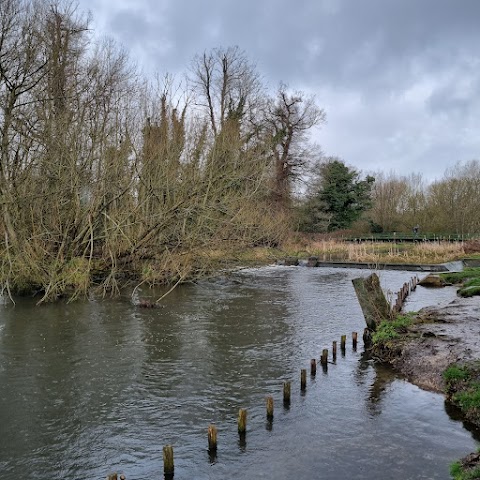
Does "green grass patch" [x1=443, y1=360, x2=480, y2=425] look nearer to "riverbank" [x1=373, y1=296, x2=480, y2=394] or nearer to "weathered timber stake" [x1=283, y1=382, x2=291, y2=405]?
"riverbank" [x1=373, y1=296, x2=480, y2=394]

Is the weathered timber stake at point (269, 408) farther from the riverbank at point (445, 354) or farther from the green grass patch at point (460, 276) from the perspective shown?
the green grass patch at point (460, 276)

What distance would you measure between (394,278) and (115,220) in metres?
15.3

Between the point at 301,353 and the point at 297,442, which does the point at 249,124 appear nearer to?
the point at 301,353

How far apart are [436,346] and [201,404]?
553 cm

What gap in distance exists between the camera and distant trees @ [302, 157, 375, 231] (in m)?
48.2

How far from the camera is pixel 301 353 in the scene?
11422 millimetres

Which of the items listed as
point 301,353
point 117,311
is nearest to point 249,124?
point 117,311

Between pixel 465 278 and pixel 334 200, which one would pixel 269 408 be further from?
pixel 334 200

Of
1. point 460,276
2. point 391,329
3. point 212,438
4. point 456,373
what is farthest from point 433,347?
point 460,276

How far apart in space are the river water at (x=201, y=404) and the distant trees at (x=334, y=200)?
3359 cm

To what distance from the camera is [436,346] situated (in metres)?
10.7

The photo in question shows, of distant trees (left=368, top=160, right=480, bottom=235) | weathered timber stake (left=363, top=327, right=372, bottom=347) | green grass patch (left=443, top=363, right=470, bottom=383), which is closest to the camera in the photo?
Result: green grass patch (left=443, top=363, right=470, bottom=383)

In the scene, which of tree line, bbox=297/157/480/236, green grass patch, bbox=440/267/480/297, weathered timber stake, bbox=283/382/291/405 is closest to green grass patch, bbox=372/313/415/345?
weathered timber stake, bbox=283/382/291/405

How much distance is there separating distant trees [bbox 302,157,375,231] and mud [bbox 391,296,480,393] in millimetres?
34480
